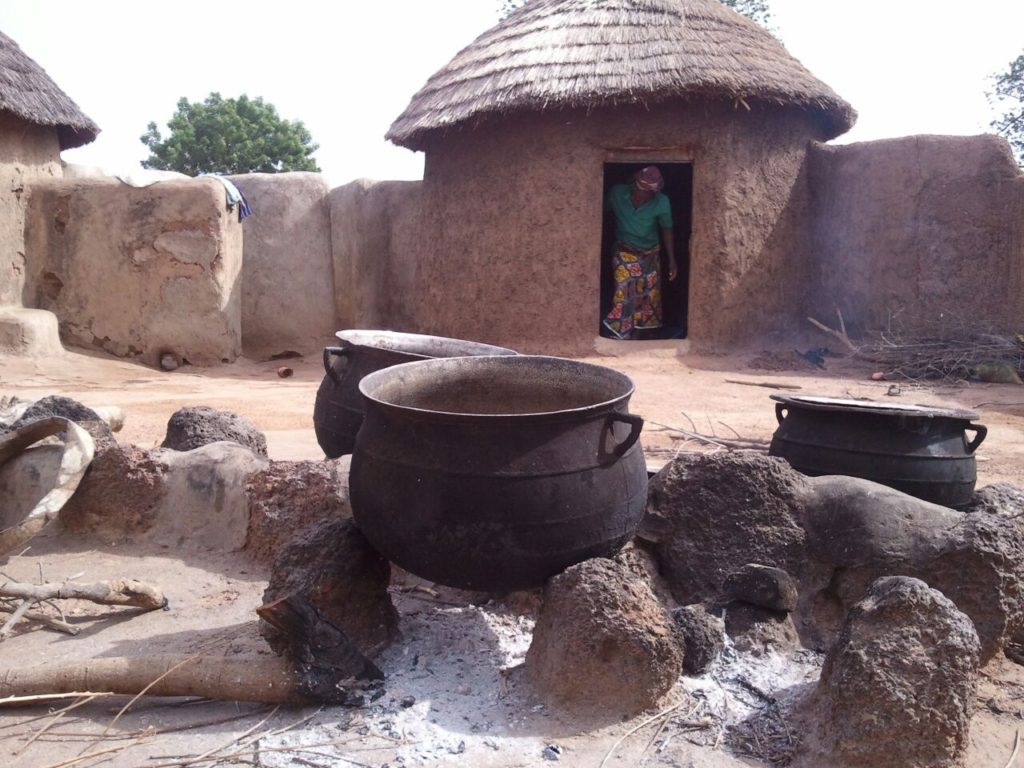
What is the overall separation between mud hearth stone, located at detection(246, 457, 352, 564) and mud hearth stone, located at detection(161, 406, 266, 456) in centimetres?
51

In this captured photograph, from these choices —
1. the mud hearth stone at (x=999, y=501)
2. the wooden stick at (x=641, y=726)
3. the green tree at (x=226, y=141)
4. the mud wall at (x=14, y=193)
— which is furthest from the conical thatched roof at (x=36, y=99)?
the green tree at (x=226, y=141)

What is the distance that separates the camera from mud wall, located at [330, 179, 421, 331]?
889cm

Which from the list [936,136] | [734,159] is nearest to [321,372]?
[734,159]

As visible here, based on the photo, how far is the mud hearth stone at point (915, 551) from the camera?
2461mm

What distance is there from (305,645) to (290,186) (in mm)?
7594

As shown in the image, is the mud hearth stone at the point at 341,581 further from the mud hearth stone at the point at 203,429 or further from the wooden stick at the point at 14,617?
the mud hearth stone at the point at 203,429

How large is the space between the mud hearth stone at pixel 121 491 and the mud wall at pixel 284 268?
19.3 feet

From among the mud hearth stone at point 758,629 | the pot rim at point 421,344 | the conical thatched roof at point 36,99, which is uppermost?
the conical thatched roof at point 36,99

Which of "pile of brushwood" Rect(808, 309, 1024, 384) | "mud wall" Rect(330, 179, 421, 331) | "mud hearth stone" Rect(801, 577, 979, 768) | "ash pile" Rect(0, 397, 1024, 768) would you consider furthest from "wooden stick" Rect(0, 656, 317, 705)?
"mud wall" Rect(330, 179, 421, 331)

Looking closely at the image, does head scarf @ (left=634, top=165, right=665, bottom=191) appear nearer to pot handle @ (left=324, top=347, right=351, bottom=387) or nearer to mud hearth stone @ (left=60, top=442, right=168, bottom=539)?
pot handle @ (left=324, top=347, right=351, bottom=387)

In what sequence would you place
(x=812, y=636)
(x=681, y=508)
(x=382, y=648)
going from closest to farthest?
(x=382, y=648) → (x=812, y=636) → (x=681, y=508)

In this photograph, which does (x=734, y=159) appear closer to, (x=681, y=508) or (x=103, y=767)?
(x=681, y=508)

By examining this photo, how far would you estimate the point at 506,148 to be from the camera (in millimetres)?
7895

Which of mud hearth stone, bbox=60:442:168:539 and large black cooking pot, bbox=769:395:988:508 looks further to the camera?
mud hearth stone, bbox=60:442:168:539
